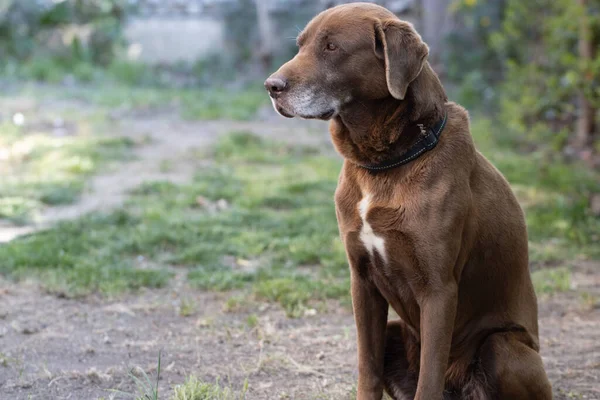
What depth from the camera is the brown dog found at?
2.97 m

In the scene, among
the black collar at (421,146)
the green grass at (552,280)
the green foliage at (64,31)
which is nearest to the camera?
the black collar at (421,146)

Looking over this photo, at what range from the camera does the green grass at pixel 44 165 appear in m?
6.72

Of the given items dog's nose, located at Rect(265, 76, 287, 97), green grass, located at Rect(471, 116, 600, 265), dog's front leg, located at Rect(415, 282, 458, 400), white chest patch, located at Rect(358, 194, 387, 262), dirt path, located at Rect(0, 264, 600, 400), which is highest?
dog's nose, located at Rect(265, 76, 287, 97)

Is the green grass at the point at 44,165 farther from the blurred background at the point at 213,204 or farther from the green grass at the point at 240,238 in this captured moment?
the green grass at the point at 240,238

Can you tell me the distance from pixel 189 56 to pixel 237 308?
425 inches

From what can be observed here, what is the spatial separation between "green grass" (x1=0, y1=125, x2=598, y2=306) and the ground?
0.5 inches

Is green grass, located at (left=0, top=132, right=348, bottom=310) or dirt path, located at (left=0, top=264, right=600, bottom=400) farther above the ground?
dirt path, located at (left=0, top=264, right=600, bottom=400)

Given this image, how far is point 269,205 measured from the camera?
23.0ft

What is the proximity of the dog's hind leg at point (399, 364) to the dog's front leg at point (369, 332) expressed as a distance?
0.45ft

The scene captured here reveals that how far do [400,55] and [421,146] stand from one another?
0.36m

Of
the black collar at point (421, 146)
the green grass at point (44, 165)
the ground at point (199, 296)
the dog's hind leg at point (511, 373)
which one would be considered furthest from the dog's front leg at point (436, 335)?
the green grass at point (44, 165)

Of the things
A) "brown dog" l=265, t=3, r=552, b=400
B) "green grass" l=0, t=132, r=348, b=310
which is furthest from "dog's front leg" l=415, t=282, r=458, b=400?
"green grass" l=0, t=132, r=348, b=310

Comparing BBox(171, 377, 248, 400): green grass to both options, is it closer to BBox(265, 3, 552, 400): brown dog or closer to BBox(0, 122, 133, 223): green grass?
BBox(265, 3, 552, 400): brown dog

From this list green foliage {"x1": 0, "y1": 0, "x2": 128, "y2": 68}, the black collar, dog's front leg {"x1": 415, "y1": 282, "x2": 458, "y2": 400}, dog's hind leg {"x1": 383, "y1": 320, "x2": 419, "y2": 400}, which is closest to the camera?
dog's front leg {"x1": 415, "y1": 282, "x2": 458, "y2": 400}
